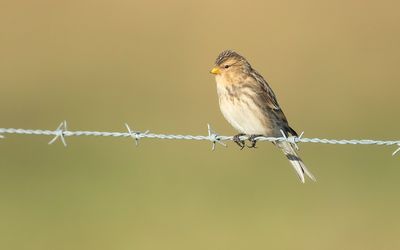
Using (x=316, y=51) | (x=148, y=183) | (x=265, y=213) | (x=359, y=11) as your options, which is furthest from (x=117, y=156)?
(x=359, y=11)

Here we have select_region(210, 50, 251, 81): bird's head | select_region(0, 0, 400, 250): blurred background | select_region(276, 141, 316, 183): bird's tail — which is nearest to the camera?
select_region(276, 141, 316, 183): bird's tail

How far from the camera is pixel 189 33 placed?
74.9 ft

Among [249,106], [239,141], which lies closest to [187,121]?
[249,106]

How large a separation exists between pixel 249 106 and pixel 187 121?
803cm

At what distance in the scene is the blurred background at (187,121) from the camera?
41.9 ft

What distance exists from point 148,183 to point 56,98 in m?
5.42

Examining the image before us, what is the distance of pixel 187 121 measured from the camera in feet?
57.3

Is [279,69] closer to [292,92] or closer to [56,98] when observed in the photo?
→ [292,92]

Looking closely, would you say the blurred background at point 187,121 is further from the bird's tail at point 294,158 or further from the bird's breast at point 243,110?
the bird's breast at point 243,110

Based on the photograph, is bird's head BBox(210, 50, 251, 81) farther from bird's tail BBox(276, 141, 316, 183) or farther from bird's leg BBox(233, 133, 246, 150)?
bird's tail BBox(276, 141, 316, 183)

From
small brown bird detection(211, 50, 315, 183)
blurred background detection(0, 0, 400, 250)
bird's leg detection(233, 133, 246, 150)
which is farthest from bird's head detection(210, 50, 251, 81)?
blurred background detection(0, 0, 400, 250)

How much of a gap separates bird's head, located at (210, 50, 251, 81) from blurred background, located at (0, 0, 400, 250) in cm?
285

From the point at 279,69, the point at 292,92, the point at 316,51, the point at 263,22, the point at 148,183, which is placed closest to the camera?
the point at 148,183

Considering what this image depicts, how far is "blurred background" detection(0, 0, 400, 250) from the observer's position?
41.9ft
